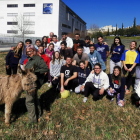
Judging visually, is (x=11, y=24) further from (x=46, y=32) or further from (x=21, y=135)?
(x=21, y=135)

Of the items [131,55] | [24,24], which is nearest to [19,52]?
[131,55]

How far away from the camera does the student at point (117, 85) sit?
4.91 metres

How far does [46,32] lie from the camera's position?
4894cm

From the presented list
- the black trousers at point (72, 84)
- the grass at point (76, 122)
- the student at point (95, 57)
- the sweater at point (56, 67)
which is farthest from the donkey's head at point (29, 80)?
the student at point (95, 57)

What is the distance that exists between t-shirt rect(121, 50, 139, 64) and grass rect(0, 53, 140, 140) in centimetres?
160

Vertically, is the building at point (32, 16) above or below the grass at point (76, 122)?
above

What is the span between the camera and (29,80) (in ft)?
10.8

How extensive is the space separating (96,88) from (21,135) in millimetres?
3083

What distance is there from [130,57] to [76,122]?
11.5ft

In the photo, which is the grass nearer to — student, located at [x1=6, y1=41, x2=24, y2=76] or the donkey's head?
the donkey's head

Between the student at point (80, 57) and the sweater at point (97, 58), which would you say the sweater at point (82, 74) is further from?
the sweater at point (97, 58)

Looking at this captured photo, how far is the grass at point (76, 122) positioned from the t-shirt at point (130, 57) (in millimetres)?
1599

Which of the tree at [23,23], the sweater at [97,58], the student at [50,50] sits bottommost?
the sweater at [97,58]

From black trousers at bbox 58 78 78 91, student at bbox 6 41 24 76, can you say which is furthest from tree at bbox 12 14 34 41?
black trousers at bbox 58 78 78 91
